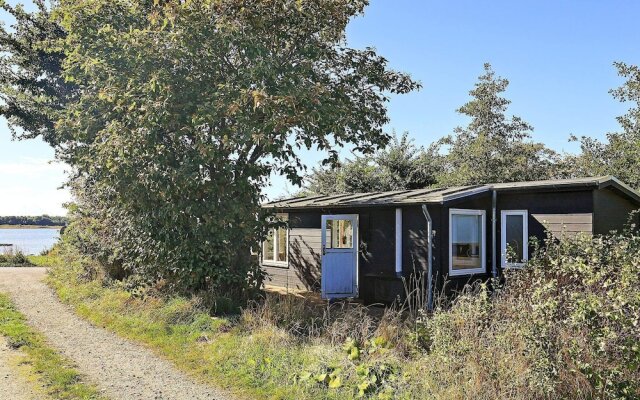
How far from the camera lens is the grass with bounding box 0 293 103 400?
5164 mm

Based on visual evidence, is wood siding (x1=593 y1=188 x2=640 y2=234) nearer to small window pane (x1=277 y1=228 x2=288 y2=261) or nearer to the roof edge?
the roof edge

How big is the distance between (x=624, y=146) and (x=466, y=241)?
1118 cm

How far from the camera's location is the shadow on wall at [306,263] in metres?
11.9

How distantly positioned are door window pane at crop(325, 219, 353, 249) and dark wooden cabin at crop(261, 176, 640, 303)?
23mm

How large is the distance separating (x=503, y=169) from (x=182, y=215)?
16.5 meters

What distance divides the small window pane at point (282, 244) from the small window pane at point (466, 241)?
4.82 meters

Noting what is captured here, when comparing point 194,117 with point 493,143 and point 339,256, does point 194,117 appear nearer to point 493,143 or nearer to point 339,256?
point 339,256

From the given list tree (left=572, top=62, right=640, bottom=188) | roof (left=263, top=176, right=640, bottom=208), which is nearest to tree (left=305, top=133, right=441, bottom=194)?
tree (left=572, top=62, right=640, bottom=188)

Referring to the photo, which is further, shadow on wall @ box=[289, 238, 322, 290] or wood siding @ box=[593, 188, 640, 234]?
shadow on wall @ box=[289, 238, 322, 290]

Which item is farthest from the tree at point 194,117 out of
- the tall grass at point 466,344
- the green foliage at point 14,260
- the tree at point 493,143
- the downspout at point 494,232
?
the tree at point 493,143

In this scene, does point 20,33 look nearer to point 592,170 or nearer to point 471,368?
point 471,368

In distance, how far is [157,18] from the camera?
8.20 m

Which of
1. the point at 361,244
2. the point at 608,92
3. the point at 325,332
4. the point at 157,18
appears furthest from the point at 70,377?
the point at 608,92

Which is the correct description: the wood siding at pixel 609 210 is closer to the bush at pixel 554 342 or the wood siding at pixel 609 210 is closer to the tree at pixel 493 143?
the bush at pixel 554 342
